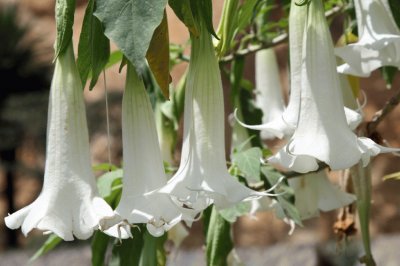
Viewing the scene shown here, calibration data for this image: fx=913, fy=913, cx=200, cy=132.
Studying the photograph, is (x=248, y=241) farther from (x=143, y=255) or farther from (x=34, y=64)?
(x=143, y=255)

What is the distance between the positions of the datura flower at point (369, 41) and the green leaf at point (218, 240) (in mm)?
272

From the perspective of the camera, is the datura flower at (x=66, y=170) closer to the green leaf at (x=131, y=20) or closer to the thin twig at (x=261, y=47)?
the green leaf at (x=131, y=20)

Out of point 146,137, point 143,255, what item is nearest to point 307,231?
point 143,255

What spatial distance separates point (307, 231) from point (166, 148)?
2.42 meters

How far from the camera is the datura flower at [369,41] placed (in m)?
0.91

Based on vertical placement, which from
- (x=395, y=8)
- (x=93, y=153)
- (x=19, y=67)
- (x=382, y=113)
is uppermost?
(x=395, y=8)

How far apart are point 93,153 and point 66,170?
12.1ft

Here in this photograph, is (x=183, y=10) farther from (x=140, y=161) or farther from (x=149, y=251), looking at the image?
(x=149, y=251)

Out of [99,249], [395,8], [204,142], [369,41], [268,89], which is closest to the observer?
[204,142]

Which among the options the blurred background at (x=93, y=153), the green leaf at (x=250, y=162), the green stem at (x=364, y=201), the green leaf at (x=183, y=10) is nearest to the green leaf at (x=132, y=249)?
the green leaf at (x=250, y=162)

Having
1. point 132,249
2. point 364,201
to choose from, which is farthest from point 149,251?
point 364,201

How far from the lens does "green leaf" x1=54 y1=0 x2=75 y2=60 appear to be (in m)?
0.75

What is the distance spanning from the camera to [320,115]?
30.8 inches

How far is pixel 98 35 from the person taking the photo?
31.0 inches
